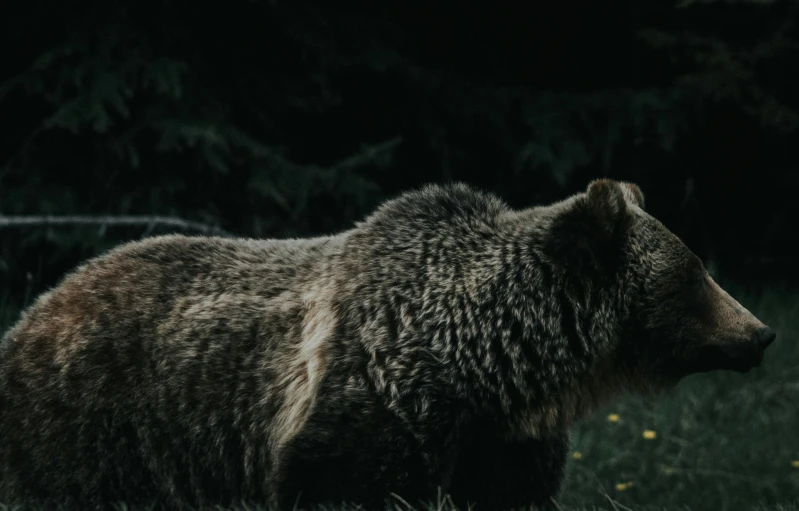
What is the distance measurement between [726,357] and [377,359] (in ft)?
4.43

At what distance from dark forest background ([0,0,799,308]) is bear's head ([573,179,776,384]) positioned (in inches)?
151

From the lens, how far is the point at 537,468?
4082 millimetres

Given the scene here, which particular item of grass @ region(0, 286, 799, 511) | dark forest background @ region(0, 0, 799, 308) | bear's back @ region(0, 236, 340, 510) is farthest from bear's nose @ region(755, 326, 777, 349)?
dark forest background @ region(0, 0, 799, 308)

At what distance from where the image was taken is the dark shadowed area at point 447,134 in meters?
6.70

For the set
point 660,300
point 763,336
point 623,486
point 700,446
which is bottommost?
point 623,486

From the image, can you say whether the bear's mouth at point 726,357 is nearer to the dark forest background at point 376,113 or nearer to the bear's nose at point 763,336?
the bear's nose at point 763,336

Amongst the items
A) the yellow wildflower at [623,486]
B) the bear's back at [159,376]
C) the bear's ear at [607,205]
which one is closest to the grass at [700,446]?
the yellow wildflower at [623,486]

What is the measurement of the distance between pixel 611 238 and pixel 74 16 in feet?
16.2

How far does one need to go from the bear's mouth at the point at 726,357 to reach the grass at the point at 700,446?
1.22m

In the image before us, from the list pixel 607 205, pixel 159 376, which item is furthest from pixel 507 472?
pixel 159 376

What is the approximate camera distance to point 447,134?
920 centimetres

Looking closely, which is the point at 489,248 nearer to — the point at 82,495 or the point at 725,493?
the point at 82,495

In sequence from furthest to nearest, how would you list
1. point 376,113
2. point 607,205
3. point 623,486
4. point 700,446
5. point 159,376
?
point 376,113 < point 700,446 < point 623,486 < point 159,376 < point 607,205

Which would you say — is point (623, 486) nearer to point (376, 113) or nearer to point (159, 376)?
point (159, 376)
